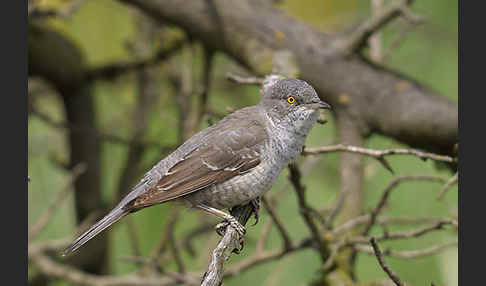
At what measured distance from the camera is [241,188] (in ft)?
9.52

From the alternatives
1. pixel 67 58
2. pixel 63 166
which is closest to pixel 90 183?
pixel 63 166

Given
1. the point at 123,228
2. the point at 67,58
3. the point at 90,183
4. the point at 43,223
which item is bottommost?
the point at 123,228

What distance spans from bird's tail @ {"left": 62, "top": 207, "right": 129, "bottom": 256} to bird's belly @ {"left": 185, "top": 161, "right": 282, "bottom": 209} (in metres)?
0.40

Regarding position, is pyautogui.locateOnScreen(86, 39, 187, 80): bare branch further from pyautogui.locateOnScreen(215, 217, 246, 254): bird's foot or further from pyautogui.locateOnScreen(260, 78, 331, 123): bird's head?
pyautogui.locateOnScreen(215, 217, 246, 254): bird's foot

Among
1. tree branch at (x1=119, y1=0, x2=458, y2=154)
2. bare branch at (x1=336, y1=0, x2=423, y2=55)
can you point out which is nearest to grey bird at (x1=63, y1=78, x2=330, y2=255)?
tree branch at (x1=119, y1=0, x2=458, y2=154)

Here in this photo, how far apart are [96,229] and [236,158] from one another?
0.76 meters

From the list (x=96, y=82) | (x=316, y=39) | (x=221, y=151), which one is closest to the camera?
(x=221, y=151)

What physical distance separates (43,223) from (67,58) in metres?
1.56

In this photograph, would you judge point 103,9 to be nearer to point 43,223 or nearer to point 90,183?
point 90,183

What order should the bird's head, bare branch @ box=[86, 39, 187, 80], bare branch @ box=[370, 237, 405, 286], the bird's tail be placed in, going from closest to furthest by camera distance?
bare branch @ box=[370, 237, 405, 286], the bird's tail, the bird's head, bare branch @ box=[86, 39, 187, 80]

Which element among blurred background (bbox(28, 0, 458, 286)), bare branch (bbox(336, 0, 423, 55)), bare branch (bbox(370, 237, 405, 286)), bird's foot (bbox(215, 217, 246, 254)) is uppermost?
bare branch (bbox(336, 0, 423, 55))

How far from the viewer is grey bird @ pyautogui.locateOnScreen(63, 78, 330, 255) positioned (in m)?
2.89

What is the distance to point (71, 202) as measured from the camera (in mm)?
5949

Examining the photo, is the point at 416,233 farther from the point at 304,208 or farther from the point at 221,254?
the point at 221,254
